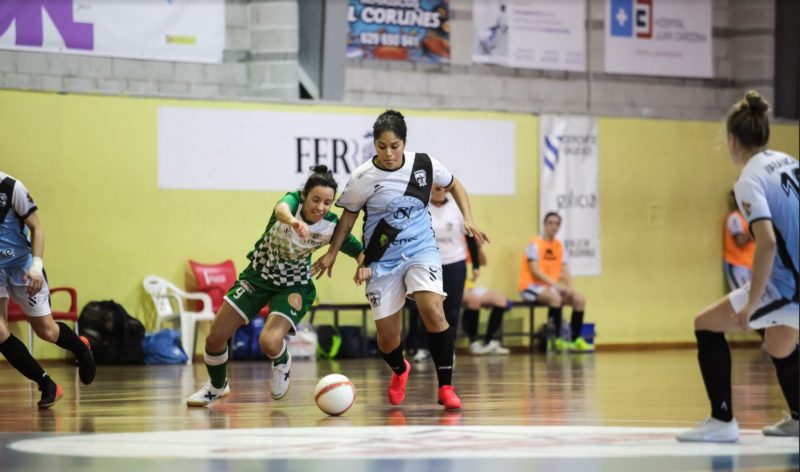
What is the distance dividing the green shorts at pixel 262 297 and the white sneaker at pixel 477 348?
23.0 feet

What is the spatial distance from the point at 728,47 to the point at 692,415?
11.4 meters

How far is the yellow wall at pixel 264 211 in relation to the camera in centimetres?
1302

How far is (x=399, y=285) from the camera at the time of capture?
724cm

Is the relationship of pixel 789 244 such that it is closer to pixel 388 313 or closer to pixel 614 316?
pixel 388 313

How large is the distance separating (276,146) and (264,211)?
73 centimetres

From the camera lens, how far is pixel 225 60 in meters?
14.5

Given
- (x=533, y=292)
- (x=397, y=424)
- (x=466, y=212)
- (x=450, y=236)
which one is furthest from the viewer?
(x=533, y=292)

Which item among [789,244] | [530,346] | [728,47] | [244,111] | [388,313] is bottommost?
[530,346]

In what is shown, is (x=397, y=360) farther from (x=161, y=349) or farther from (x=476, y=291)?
(x=476, y=291)

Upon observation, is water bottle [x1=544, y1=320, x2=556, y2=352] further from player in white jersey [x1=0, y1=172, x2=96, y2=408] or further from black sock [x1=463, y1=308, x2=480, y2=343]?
player in white jersey [x1=0, y1=172, x2=96, y2=408]

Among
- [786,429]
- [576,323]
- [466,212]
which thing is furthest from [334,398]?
[576,323]

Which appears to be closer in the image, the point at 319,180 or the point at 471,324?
the point at 319,180

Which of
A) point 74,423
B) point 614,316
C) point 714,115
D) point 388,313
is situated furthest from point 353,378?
point 714,115

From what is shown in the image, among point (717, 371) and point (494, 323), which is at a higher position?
point (717, 371)
